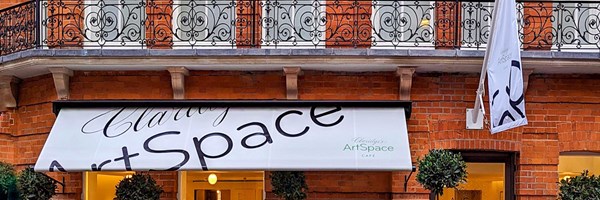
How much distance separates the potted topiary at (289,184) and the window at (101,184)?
6.58 ft

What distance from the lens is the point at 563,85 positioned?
9.18 metres

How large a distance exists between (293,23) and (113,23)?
235 cm

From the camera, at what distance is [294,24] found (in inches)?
365

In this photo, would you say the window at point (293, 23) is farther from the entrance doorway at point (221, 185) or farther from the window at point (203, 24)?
the entrance doorway at point (221, 185)

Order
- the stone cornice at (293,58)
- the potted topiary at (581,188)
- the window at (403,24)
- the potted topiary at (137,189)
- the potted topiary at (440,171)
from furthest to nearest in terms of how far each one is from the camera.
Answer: the window at (403,24), the potted topiary at (137,189), the stone cornice at (293,58), the potted topiary at (581,188), the potted topiary at (440,171)

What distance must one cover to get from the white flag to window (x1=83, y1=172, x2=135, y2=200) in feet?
15.5

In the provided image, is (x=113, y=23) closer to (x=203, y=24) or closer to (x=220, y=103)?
(x=203, y=24)

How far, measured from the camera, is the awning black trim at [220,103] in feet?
29.5

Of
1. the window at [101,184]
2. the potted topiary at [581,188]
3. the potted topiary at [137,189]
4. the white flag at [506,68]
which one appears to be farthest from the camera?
the window at [101,184]

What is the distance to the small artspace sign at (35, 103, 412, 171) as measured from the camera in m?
8.32

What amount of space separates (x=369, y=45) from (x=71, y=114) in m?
3.86

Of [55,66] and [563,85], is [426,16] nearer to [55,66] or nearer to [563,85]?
[563,85]

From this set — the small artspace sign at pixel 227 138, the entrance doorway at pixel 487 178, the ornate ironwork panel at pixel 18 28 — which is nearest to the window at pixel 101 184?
the small artspace sign at pixel 227 138

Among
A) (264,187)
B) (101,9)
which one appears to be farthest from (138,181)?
(101,9)
